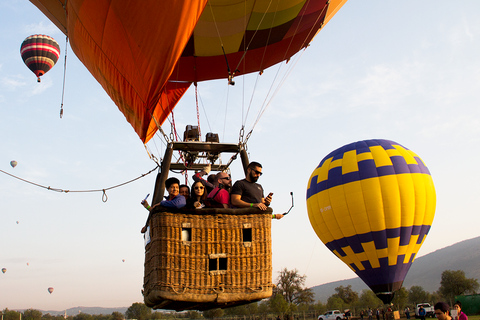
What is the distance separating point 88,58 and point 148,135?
3.91 ft

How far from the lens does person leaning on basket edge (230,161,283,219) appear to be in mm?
3275

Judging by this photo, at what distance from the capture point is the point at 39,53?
20047 millimetres

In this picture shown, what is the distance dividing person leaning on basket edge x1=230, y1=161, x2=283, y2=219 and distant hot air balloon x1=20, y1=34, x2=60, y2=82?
1926 centimetres

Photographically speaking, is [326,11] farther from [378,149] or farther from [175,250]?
[378,149]

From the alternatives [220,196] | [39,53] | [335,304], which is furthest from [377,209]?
[335,304]

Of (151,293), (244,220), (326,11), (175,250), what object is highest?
(326,11)

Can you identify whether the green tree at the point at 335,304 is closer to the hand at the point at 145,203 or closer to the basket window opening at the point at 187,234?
the hand at the point at 145,203

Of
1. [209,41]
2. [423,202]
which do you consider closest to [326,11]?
[209,41]

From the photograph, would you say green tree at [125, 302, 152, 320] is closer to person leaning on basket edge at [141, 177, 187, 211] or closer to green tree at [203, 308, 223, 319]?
green tree at [203, 308, 223, 319]

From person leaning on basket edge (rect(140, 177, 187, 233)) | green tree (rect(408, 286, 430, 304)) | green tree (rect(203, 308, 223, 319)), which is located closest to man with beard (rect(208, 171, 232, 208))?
person leaning on basket edge (rect(140, 177, 187, 233))

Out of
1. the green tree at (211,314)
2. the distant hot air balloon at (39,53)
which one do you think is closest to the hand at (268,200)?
the distant hot air balloon at (39,53)

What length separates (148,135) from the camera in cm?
570

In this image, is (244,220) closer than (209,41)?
Yes

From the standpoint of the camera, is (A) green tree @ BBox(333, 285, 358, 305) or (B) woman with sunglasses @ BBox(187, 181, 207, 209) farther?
(A) green tree @ BBox(333, 285, 358, 305)
